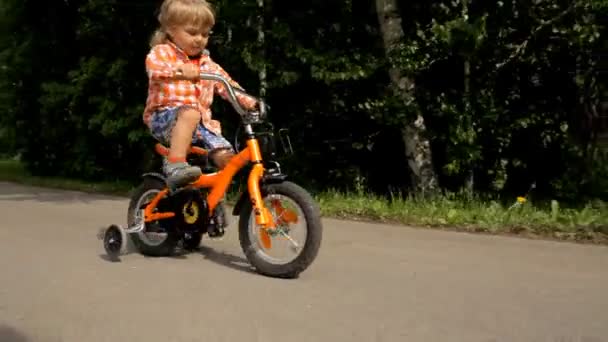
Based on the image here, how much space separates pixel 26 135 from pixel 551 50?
1200 cm

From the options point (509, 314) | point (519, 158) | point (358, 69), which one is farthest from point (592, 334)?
point (519, 158)

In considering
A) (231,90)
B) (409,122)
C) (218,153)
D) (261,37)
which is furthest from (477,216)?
(261,37)

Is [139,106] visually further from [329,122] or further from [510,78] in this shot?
[510,78]

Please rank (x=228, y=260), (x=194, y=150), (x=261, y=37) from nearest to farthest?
(x=194, y=150) → (x=228, y=260) → (x=261, y=37)

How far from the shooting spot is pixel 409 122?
8555 mm

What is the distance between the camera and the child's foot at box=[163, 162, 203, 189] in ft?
14.2

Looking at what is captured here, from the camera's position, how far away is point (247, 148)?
14.1 ft

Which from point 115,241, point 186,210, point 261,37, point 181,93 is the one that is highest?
point 261,37

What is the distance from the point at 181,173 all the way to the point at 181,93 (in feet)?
1.93

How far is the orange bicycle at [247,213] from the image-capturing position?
13.5ft

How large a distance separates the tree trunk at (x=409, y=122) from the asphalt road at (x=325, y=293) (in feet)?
10.2

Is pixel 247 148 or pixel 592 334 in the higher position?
pixel 247 148

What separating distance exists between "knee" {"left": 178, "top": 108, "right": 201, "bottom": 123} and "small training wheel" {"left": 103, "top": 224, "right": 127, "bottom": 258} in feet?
3.39

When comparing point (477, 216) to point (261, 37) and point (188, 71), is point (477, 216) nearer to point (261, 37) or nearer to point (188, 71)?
point (188, 71)
